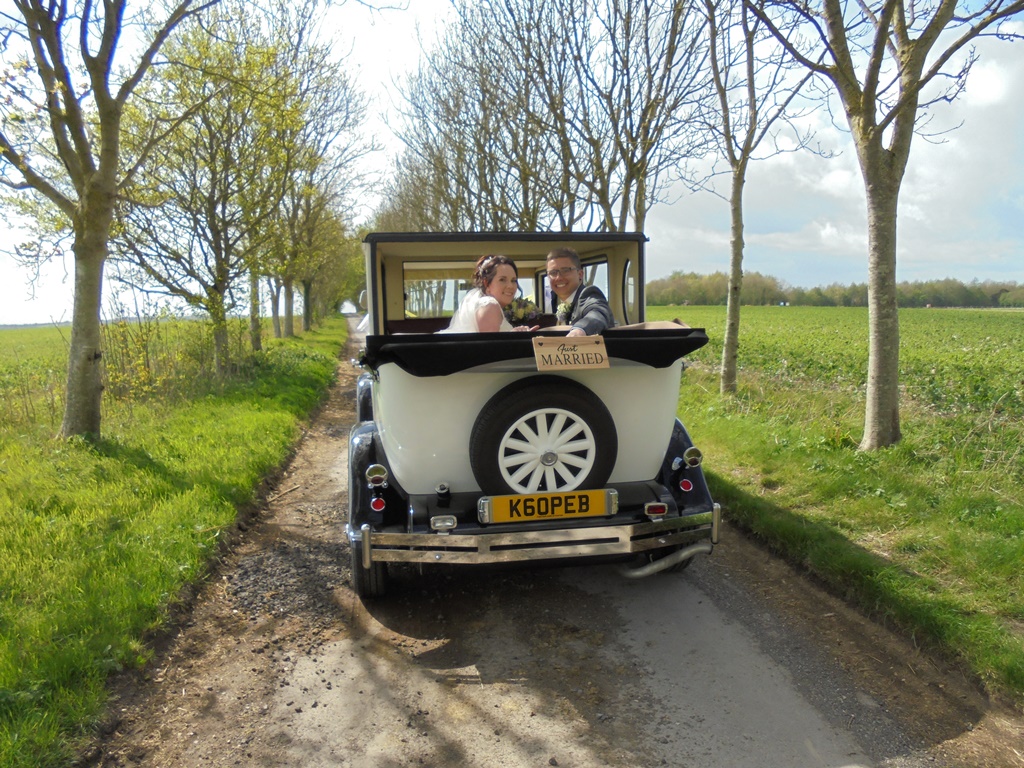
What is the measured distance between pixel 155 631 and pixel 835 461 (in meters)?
5.20

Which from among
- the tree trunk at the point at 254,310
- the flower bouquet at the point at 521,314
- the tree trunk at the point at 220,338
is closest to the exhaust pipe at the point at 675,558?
the flower bouquet at the point at 521,314

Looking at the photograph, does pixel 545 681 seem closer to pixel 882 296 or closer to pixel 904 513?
pixel 904 513

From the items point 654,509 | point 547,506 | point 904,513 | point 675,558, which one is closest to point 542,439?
point 547,506

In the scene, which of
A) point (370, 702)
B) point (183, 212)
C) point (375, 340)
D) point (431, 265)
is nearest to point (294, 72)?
point (183, 212)

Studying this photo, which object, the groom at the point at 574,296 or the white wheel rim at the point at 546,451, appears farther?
the groom at the point at 574,296

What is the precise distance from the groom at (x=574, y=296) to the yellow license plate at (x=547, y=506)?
3.16 feet

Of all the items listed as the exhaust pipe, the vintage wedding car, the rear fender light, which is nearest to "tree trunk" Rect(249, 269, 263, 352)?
the vintage wedding car

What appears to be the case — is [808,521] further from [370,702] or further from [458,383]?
[370,702]

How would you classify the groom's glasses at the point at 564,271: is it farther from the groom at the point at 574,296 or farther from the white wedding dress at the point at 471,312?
the white wedding dress at the point at 471,312

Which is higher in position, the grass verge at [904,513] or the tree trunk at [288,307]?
the tree trunk at [288,307]

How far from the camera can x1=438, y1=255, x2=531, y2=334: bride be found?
389cm

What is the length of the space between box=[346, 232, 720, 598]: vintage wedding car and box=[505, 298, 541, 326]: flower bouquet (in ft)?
5.47

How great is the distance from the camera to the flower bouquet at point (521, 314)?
5.43m

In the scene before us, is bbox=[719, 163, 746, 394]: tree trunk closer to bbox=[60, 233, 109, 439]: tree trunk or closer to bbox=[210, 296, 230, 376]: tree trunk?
bbox=[60, 233, 109, 439]: tree trunk
